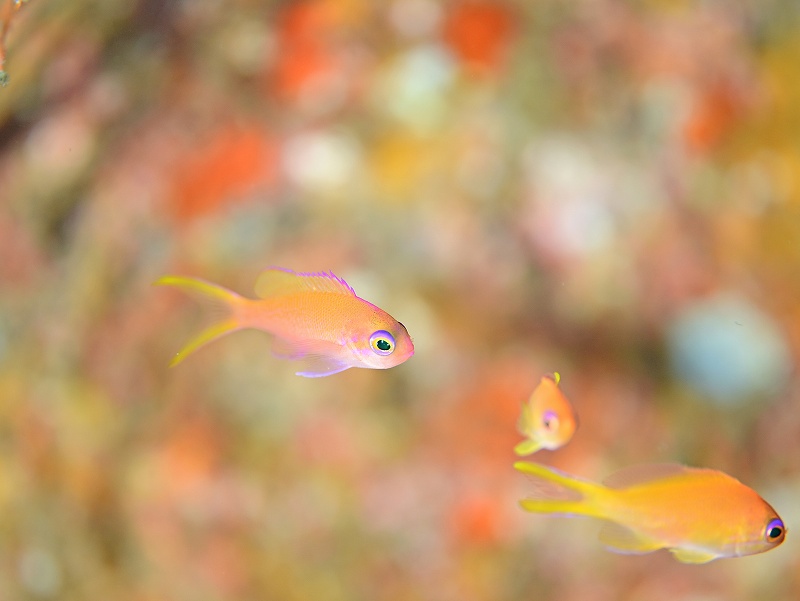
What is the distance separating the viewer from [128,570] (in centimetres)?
201

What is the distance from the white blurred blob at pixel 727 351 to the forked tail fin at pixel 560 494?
1.18m

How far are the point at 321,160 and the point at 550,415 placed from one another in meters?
1.50

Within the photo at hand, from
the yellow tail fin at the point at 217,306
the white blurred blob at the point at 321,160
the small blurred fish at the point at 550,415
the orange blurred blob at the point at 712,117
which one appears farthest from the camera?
the orange blurred blob at the point at 712,117

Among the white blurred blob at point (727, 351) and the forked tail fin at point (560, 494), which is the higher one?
the white blurred blob at point (727, 351)

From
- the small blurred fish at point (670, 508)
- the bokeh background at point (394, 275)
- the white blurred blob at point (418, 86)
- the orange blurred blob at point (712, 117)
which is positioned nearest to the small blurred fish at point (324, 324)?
the small blurred fish at point (670, 508)

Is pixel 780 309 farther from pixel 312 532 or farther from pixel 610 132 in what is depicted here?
pixel 312 532

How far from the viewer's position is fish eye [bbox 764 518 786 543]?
36.7 inches

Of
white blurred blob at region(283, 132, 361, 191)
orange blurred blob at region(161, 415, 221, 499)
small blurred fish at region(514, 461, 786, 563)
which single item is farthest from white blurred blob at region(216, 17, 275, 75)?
small blurred fish at region(514, 461, 786, 563)

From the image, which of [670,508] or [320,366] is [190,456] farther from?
[670,508]

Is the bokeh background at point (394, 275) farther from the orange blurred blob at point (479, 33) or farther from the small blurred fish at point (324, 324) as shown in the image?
the small blurred fish at point (324, 324)

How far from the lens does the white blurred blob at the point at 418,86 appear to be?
224 cm

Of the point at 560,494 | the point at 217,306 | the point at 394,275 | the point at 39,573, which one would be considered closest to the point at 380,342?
the point at 217,306

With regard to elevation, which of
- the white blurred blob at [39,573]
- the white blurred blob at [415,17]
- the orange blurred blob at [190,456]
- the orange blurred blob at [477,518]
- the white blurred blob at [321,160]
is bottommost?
the white blurred blob at [39,573]

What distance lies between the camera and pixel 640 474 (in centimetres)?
99
